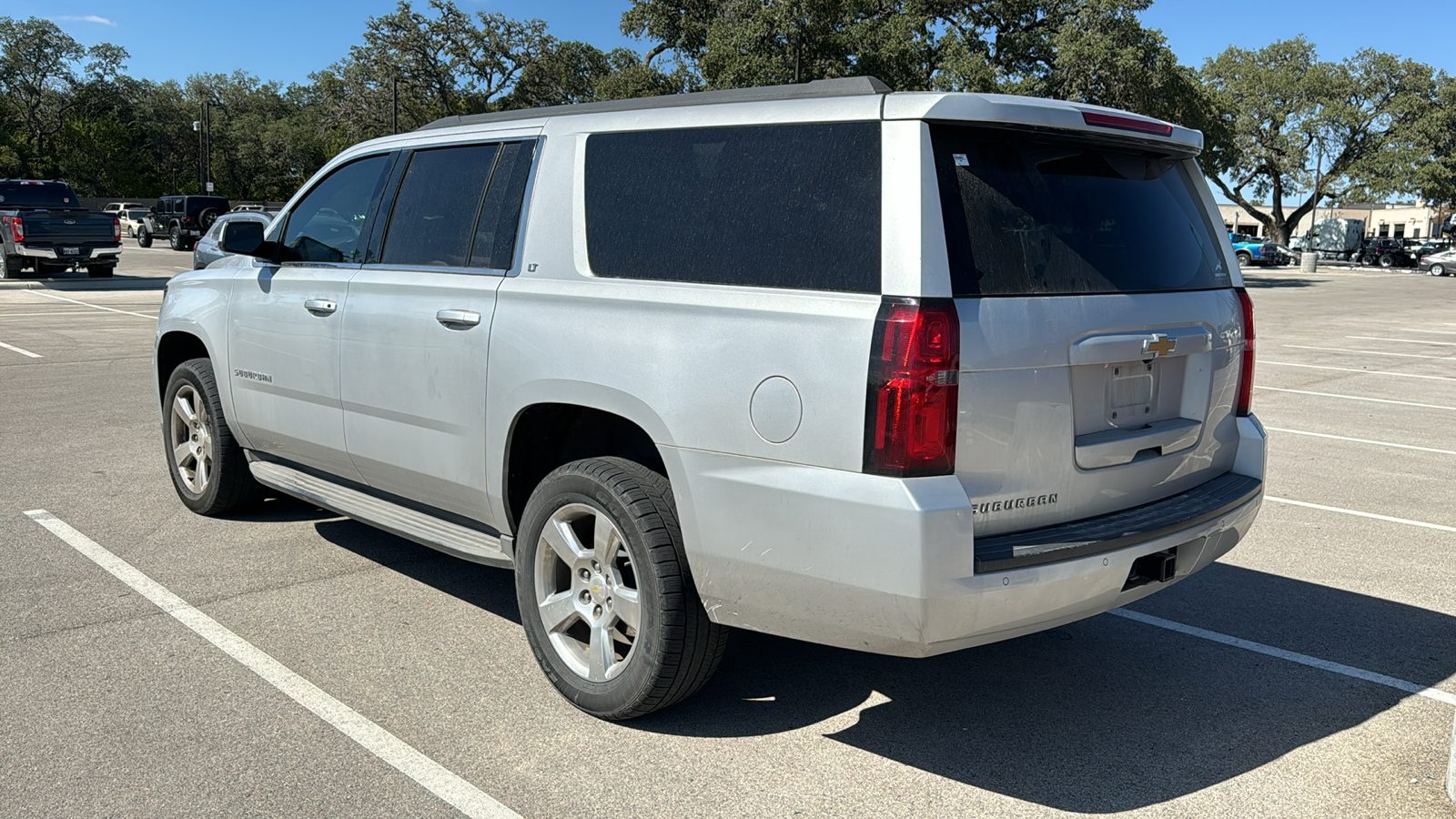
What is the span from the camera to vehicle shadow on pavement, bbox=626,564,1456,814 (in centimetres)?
348

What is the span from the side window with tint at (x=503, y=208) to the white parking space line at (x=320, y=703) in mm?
1611

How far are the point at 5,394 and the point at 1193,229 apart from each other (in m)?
9.94

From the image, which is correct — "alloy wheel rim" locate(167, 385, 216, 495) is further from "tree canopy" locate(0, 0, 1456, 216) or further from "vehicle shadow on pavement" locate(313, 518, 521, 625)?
"tree canopy" locate(0, 0, 1456, 216)

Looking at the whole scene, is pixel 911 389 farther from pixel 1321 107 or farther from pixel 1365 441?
pixel 1321 107

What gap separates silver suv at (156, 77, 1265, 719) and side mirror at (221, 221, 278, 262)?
91 cm

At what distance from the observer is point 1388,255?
65.3 metres

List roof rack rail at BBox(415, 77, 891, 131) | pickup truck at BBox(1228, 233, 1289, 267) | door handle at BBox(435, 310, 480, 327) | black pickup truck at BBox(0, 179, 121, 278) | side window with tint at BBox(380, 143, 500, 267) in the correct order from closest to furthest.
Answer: roof rack rail at BBox(415, 77, 891, 131) < door handle at BBox(435, 310, 480, 327) < side window with tint at BBox(380, 143, 500, 267) < black pickup truck at BBox(0, 179, 121, 278) < pickup truck at BBox(1228, 233, 1289, 267)

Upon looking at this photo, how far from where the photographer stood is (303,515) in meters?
6.14

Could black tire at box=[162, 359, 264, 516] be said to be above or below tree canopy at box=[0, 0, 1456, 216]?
below

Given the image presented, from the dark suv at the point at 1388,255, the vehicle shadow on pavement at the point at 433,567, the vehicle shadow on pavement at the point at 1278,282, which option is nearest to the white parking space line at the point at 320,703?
the vehicle shadow on pavement at the point at 433,567

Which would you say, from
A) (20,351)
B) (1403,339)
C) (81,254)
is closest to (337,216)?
(20,351)

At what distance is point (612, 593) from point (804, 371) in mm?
1072

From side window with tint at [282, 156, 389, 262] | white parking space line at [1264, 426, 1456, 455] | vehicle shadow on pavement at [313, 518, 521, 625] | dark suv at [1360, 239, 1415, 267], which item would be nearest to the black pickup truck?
vehicle shadow on pavement at [313, 518, 521, 625]

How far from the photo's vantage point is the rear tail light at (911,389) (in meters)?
2.96
